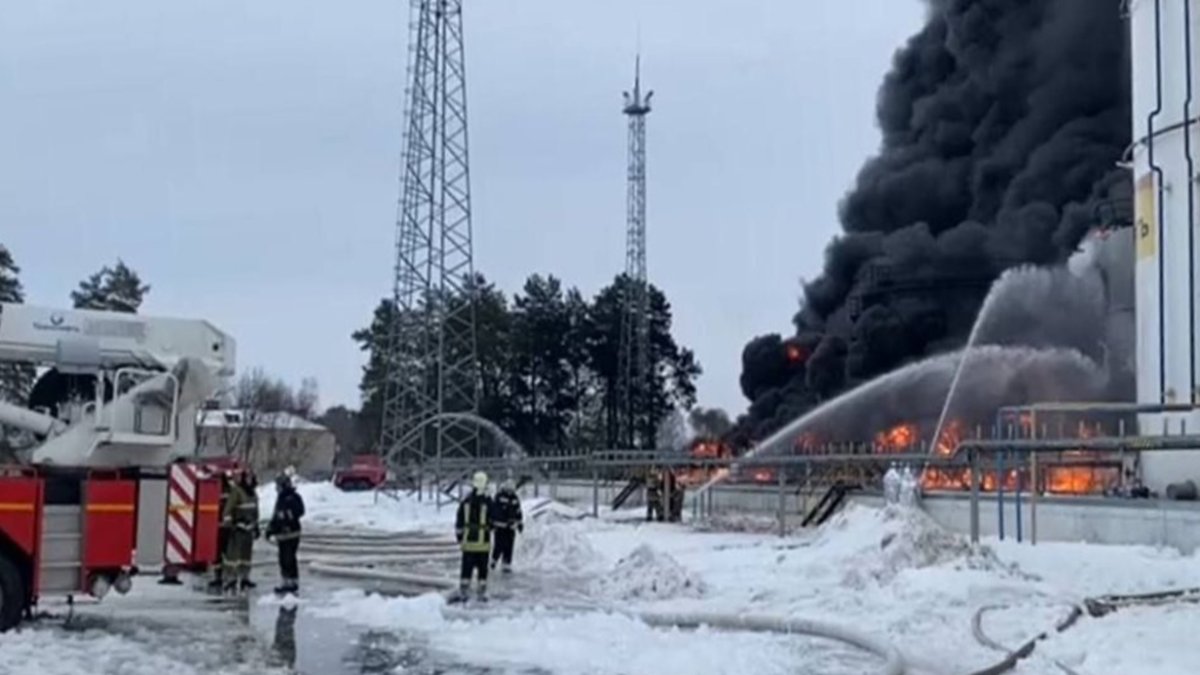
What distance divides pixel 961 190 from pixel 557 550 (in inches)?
1156

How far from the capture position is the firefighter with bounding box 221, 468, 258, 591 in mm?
16219

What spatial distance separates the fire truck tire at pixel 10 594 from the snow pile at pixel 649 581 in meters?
6.17

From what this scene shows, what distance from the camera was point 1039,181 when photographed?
135ft

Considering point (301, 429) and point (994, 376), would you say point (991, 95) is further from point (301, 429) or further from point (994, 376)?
point (301, 429)

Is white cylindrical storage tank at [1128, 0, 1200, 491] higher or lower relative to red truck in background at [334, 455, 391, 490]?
higher

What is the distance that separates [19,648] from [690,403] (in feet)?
226

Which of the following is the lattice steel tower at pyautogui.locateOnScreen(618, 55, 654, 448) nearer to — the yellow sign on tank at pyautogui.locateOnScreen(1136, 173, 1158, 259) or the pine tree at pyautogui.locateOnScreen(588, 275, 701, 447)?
the pine tree at pyautogui.locateOnScreen(588, 275, 701, 447)

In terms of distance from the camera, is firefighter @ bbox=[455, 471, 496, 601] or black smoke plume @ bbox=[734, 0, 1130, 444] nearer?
firefighter @ bbox=[455, 471, 496, 601]

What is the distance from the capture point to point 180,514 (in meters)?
13.2

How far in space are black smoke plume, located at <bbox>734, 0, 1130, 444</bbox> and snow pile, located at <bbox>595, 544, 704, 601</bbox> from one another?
2355 cm

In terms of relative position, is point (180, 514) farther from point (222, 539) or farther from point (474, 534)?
point (222, 539)

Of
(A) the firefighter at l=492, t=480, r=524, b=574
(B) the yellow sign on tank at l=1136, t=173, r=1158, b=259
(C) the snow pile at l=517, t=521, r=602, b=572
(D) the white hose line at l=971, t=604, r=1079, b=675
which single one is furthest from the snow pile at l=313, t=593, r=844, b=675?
(B) the yellow sign on tank at l=1136, t=173, r=1158, b=259

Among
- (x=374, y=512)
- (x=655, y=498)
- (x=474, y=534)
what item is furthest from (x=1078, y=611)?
(x=374, y=512)

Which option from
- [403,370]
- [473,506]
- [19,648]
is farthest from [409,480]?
[19,648]
